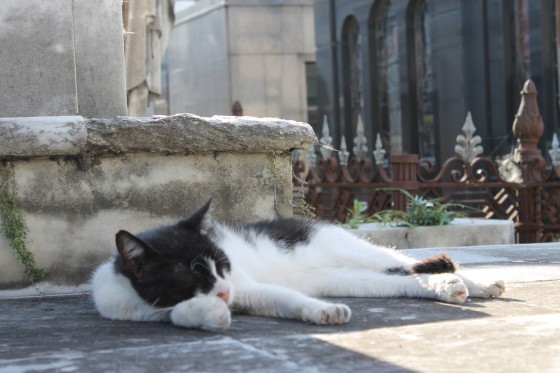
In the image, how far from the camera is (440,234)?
25.1 feet

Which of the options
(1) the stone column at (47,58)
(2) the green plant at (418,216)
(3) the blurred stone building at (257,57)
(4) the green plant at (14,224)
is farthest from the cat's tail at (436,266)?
(3) the blurred stone building at (257,57)

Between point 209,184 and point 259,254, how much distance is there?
893 millimetres

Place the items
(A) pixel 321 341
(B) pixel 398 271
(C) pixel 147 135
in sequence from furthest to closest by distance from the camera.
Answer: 1. (C) pixel 147 135
2. (B) pixel 398 271
3. (A) pixel 321 341

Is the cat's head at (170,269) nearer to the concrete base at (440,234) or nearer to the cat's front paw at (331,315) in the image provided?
the cat's front paw at (331,315)

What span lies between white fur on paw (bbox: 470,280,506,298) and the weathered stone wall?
147 centimetres

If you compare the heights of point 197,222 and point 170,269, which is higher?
point 197,222

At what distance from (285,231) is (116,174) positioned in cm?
101

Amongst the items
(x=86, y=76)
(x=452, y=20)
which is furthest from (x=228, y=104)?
(x=86, y=76)

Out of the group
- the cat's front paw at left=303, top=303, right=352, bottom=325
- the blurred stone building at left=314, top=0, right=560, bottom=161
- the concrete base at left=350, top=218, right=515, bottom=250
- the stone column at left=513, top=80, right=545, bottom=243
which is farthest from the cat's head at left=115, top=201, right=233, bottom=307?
the blurred stone building at left=314, top=0, right=560, bottom=161

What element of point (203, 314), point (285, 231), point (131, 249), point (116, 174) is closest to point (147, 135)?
point (116, 174)

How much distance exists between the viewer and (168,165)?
462cm

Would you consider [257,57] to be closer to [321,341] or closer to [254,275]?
[254,275]

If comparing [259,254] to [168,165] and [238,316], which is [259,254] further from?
[168,165]

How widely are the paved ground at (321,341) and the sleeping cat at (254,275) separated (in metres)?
0.07
